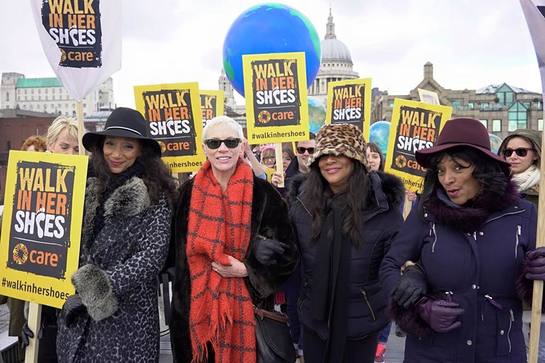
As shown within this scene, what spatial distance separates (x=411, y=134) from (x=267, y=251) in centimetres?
364

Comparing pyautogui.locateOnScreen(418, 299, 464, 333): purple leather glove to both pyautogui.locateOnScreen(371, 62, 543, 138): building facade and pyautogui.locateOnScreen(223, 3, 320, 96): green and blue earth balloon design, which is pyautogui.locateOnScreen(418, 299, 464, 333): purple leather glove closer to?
pyautogui.locateOnScreen(223, 3, 320, 96): green and blue earth balloon design

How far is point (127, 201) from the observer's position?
Result: 2.94m

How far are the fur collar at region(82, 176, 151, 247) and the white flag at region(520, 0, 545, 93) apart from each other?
2.11 m

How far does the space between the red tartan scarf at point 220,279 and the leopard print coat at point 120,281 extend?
20 centimetres

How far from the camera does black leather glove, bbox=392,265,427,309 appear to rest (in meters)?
2.44

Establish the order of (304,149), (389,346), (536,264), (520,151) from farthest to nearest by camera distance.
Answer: (304,149) < (389,346) < (520,151) < (536,264)

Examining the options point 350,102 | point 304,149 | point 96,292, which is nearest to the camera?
point 96,292

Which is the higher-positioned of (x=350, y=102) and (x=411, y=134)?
(x=350, y=102)

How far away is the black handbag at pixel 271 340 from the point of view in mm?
3051

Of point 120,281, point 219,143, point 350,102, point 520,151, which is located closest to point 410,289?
point 219,143

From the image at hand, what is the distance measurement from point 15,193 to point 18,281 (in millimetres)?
518

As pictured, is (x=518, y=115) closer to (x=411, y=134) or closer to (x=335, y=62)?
(x=335, y=62)

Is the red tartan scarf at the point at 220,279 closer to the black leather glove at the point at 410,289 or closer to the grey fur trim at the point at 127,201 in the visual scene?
the grey fur trim at the point at 127,201

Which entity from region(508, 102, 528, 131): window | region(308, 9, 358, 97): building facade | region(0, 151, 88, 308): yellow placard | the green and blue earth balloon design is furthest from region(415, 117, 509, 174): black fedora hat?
region(308, 9, 358, 97): building facade
